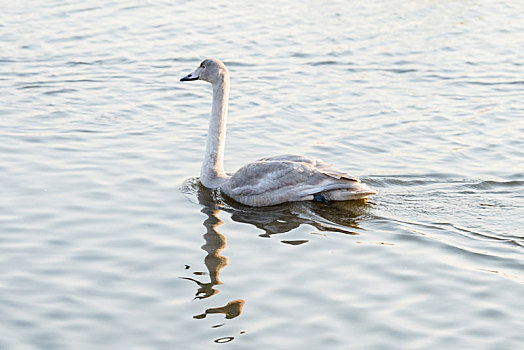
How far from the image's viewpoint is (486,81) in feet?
50.6

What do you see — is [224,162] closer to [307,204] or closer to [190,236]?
[307,204]

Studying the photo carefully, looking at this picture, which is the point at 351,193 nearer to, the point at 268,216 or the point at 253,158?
the point at 268,216

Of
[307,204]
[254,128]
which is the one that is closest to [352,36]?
[254,128]

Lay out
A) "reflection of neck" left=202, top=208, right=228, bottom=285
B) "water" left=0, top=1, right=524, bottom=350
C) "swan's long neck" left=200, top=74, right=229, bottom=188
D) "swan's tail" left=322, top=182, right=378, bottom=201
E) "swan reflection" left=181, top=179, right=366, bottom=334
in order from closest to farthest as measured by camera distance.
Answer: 1. "water" left=0, top=1, right=524, bottom=350
2. "reflection of neck" left=202, top=208, right=228, bottom=285
3. "swan reflection" left=181, top=179, right=366, bottom=334
4. "swan's tail" left=322, top=182, right=378, bottom=201
5. "swan's long neck" left=200, top=74, right=229, bottom=188

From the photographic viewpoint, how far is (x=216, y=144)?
11164 millimetres

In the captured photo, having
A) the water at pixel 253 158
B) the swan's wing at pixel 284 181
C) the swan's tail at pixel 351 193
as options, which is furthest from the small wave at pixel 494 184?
the swan's wing at pixel 284 181

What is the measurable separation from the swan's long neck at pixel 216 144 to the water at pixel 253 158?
265 millimetres

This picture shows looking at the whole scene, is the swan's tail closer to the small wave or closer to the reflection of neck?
the reflection of neck

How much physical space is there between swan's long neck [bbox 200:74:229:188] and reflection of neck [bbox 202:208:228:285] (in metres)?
0.80

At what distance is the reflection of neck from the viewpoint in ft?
27.7

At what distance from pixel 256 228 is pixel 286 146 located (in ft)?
9.77

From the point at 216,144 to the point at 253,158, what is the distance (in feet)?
3.20

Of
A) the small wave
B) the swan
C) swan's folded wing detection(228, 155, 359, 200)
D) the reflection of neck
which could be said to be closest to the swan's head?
the swan

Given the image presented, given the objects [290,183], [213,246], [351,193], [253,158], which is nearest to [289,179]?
[290,183]
